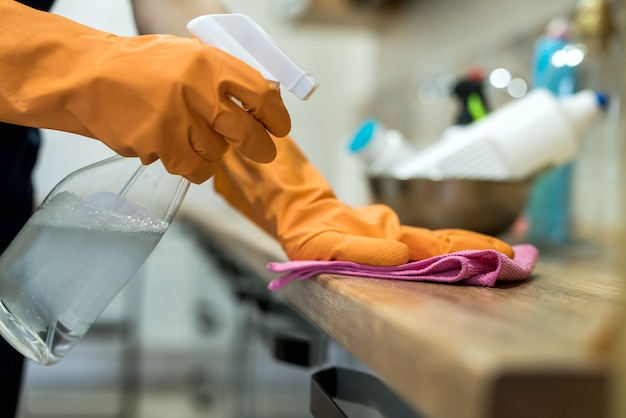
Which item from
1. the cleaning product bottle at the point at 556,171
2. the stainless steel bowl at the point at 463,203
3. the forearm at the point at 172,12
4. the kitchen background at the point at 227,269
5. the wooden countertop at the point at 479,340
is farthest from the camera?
the kitchen background at the point at 227,269

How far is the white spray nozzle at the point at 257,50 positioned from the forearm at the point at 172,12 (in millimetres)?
292

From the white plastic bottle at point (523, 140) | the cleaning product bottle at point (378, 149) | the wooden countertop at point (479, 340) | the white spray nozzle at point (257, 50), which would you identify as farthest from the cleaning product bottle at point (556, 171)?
the white spray nozzle at point (257, 50)

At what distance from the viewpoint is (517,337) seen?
33 cm

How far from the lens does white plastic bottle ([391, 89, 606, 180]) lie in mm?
1045

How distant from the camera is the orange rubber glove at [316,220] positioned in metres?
0.60

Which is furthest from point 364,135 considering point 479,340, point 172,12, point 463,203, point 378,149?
point 479,340

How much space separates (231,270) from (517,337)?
1.46 m

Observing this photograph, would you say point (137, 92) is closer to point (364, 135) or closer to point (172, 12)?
point (172, 12)

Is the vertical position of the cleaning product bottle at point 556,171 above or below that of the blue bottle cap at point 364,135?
above

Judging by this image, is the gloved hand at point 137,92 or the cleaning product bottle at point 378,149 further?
the cleaning product bottle at point 378,149

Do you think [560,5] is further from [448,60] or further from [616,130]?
[448,60]

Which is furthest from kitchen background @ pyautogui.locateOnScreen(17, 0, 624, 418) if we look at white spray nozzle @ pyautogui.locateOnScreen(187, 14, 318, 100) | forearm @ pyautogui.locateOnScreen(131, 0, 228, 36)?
white spray nozzle @ pyautogui.locateOnScreen(187, 14, 318, 100)

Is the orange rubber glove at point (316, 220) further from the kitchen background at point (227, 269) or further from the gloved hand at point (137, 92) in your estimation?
the kitchen background at point (227, 269)

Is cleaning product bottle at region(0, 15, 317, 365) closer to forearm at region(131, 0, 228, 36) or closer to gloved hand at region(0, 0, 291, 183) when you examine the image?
gloved hand at region(0, 0, 291, 183)
